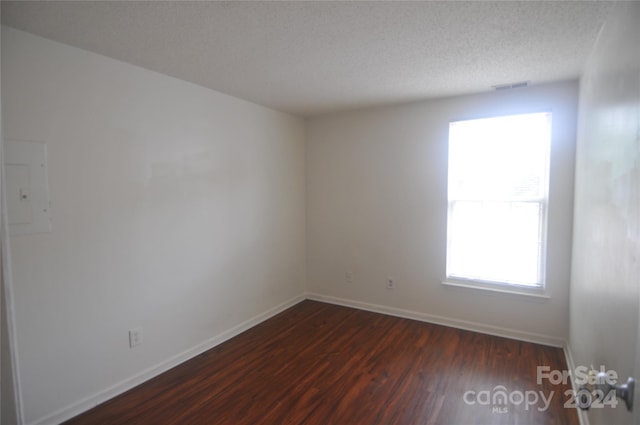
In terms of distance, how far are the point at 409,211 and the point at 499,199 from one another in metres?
0.92

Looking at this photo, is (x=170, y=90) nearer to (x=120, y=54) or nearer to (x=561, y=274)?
(x=120, y=54)

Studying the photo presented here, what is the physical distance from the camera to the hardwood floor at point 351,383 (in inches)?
85.0

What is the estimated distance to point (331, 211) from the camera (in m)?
4.28

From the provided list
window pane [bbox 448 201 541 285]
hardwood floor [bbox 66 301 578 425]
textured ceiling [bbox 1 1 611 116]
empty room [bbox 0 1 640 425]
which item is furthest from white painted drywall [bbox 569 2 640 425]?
window pane [bbox 448 201 541 285]

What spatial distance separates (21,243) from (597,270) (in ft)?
10.7

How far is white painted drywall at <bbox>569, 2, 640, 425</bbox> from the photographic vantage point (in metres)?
1.13

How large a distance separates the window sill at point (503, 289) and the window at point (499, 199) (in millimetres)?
44

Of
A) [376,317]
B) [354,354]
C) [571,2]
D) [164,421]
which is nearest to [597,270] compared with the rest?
[571,2]

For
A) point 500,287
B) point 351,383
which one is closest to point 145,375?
point 351,383

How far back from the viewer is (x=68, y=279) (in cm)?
213

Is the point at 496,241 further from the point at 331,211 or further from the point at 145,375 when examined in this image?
the point at 145,375

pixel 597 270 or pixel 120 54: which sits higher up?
pixel 120 54

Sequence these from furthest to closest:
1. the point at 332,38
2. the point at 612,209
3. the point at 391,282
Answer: the point at 391,282, the point at 332,38, the point at 612,209

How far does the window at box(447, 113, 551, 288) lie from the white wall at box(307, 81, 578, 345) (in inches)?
3.9
